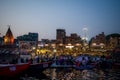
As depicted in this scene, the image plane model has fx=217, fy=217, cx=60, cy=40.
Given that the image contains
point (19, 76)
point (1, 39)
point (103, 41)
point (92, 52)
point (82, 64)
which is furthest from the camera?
point (1, 39)

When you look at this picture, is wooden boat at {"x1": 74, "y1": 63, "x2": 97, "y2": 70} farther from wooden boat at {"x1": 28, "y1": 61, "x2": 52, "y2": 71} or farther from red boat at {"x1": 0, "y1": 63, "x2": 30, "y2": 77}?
red boat at {"x1": 0, "y1": 63, "x2": 30, "y2": 77}

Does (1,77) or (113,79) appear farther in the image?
(113,79)

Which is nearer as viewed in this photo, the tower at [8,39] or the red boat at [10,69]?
the red boat at [10,69]

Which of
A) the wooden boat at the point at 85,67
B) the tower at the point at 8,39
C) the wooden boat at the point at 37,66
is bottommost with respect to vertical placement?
the wooden boat at the point at 85,67

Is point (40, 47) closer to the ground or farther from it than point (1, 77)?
farther from it

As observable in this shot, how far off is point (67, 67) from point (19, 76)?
70.5ft

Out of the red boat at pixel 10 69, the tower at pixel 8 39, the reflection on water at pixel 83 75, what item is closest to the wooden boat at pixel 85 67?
the reflection on water at pixel 83 75

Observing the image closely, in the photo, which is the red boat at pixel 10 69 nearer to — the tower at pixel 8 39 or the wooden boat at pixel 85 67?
the wooden boat at pixel 85 67

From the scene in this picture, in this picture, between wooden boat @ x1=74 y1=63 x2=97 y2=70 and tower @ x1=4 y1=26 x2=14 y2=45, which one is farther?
tower @ x1=4 y1=26 x2=14 y2=45

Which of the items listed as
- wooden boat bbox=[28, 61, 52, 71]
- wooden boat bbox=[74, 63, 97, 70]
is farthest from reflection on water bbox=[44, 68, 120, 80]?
wooden boat bbox=[74, 63, 97, 70]

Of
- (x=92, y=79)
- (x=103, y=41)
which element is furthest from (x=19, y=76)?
(x=103, y=41)

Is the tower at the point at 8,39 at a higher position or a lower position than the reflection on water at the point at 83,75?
higher

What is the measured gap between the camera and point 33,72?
155ft

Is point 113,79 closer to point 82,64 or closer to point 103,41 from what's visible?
point 82,64
